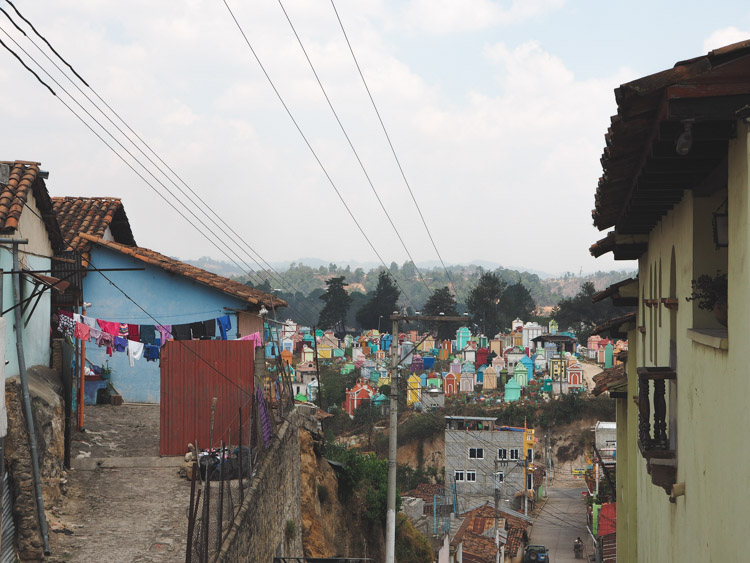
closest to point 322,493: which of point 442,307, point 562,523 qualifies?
point 562,523

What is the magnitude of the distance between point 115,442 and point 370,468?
294 inches

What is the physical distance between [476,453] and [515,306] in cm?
6096

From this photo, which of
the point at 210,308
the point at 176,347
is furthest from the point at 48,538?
the point at 210,308

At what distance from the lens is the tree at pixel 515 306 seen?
106m

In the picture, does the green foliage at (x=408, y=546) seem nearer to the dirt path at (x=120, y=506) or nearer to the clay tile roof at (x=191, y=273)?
the clay tile roof at (x=191, y=273)

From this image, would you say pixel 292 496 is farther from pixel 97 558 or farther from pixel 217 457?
pixel 97 558

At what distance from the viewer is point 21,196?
12.1 meters

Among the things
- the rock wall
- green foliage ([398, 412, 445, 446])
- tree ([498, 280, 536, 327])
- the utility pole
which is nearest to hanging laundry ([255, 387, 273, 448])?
the utility pole

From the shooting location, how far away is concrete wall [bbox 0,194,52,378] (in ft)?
37.9

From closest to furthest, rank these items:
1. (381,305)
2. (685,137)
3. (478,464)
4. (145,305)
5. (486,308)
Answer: (685,137), (145,305), (478,464), (486,308), (381,305)

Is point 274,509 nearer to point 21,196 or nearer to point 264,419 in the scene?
point 264,419

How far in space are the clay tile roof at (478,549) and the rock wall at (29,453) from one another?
22434mm

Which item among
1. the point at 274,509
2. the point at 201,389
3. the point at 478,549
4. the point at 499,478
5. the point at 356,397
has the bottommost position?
the point at 478,549

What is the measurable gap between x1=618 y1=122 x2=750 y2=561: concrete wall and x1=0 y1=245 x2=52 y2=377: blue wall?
27.7 feet
